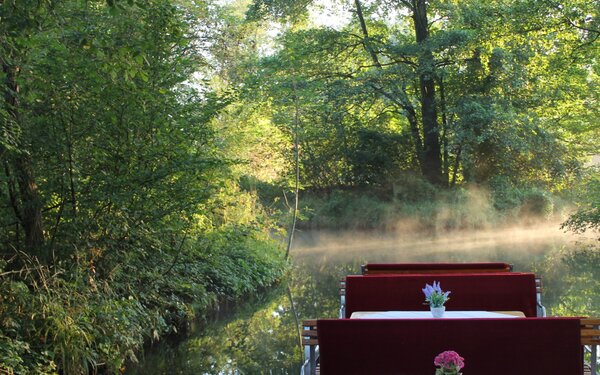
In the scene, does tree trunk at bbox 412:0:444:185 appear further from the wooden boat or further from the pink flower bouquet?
the pink flower bouquet

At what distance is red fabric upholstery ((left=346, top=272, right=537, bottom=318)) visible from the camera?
254 inches

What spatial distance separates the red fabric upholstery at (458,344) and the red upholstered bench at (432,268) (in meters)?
3.04

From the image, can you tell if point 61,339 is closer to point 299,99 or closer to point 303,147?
point 299,99

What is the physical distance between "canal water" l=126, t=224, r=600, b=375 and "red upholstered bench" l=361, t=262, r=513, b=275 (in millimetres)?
1310

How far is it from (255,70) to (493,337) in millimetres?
19098

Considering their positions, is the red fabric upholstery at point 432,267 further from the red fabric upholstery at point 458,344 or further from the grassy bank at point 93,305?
the red fabric upholstery at point 458,344

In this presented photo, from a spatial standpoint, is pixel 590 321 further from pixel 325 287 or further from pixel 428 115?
pixel 428 115

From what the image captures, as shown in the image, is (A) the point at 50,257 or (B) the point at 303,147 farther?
(B) the point at 303,147

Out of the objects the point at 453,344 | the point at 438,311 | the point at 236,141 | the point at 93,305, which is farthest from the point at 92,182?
the point at 236,141

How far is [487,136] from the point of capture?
21.8 meters

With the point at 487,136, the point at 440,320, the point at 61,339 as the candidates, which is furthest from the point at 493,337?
the point at 487,136

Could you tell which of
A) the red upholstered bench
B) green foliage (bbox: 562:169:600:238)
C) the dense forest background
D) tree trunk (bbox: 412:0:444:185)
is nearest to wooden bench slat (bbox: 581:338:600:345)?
the red upholstered bench

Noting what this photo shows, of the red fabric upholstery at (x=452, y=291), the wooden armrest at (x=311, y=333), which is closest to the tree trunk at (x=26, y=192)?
the red fabric upholstery at (x=452, y=291)

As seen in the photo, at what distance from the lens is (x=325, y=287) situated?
13.1 metres
